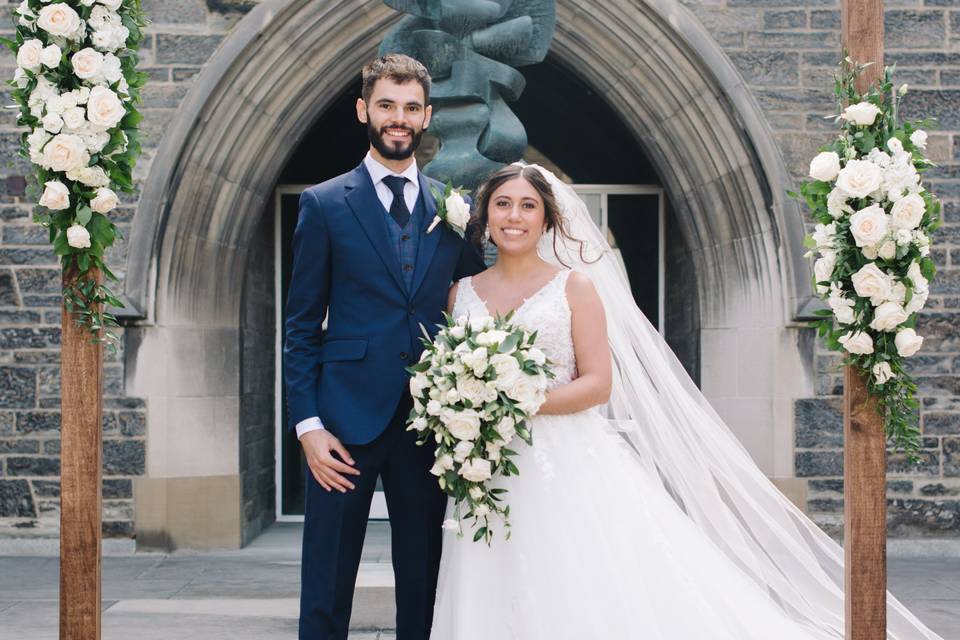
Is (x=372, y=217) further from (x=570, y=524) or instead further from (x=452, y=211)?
(x=570, y=524)

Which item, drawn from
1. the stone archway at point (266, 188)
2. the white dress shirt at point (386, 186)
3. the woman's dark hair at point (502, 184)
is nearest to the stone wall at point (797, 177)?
the stone archway at point (266, 188)

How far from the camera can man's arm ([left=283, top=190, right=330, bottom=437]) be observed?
2.76 meters

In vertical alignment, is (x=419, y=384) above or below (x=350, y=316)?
below

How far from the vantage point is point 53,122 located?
2.83 m

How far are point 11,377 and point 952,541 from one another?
5.83 metres

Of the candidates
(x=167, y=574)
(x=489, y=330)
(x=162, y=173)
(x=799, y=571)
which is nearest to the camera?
(x=489, y=330)

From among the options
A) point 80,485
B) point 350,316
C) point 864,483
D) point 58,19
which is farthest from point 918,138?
point 80,485

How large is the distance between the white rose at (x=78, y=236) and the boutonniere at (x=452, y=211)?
0.90 m

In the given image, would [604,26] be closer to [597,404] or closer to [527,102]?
[527,102]

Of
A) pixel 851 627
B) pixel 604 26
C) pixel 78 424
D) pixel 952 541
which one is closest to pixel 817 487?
pixel 952 541

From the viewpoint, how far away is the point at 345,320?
280 centimetres

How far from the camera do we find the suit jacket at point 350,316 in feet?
9.05

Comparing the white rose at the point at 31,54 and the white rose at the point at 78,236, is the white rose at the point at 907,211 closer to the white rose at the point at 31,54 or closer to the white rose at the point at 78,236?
the white rose at the point at 78,236

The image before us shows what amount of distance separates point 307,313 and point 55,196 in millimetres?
732
